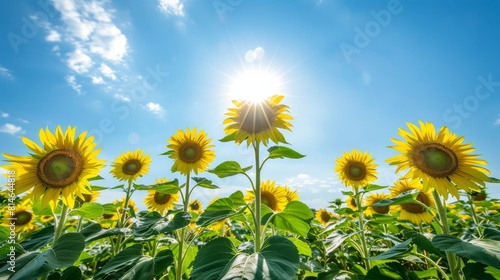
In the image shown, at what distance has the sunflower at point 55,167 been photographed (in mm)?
2637

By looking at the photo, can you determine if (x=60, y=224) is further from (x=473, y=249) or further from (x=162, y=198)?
(x=162, y=198)

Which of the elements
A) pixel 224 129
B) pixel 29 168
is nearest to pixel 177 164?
pixel 224 129

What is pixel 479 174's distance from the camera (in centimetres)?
255

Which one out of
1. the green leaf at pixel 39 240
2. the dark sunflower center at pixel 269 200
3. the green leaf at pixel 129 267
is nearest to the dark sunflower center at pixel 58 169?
the green leaf at pixel 39 240

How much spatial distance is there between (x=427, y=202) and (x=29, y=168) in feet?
18.7

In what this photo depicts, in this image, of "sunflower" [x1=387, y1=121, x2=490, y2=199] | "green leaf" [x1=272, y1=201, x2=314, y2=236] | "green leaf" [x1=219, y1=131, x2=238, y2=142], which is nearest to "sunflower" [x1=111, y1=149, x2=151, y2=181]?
"green leaf" [x1=219, y1=131, x2=238, y2=142]

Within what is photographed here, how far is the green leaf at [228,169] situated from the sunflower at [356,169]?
385cm

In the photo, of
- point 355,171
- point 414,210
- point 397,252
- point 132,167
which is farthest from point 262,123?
point 132,167

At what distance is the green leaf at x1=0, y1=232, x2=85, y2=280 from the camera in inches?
69.9

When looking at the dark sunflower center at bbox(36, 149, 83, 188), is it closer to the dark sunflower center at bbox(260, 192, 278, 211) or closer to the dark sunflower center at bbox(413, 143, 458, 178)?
the dark sunflower center at bbox(260, 192, 278, 211)

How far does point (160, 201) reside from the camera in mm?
5922

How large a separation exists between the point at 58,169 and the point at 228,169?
1.70 m

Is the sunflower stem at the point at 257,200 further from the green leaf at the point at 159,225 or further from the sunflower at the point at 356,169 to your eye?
the sunflower at the point at 356,169

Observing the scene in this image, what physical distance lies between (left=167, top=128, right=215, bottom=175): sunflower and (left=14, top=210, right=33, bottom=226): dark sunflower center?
15.4 feet
